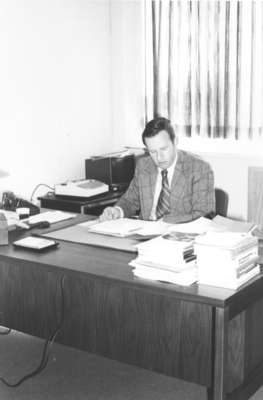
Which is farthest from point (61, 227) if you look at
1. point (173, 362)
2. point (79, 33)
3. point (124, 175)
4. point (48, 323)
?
point (79, 33)

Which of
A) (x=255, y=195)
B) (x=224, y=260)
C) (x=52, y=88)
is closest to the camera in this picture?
(x=224, y=260)

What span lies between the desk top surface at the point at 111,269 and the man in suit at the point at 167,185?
585 mm

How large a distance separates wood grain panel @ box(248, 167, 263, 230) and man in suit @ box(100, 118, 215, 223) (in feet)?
4.52

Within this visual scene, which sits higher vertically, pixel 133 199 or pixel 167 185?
pixel 167 185

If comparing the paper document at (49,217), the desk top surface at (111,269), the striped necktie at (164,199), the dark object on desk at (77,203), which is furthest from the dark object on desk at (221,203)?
the dark object on desk at (77,203)

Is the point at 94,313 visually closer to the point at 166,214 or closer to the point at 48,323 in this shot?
the point at 48,323

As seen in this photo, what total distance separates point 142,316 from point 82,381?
701 millimetres

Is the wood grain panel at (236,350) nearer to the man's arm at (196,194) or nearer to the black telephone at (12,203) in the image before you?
the man's arm at (196,194)

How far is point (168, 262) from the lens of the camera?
2367 mm

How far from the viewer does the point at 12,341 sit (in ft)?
11.6

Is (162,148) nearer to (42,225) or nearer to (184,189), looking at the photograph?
(184,189)

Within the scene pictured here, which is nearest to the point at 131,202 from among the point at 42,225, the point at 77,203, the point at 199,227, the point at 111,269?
the point at 42,225

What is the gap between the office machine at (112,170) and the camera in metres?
4.66

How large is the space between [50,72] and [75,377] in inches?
90.9
